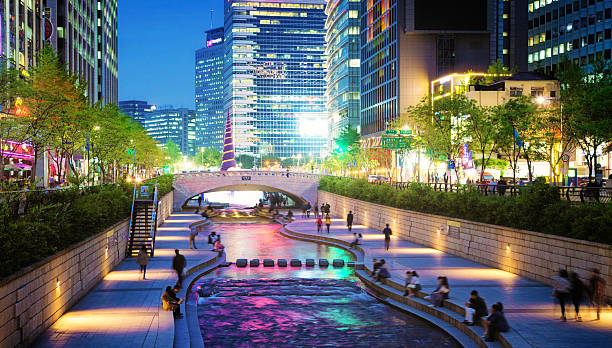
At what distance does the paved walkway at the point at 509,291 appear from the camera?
56.2 ft

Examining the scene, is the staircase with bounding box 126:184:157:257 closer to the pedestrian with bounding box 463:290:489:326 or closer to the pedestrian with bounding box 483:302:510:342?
the pedestrian with bounding box 463:290:489:326

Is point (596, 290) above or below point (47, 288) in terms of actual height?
below

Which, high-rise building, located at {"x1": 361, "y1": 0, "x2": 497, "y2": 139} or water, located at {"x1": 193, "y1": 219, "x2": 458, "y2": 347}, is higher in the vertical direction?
high-rise building, located at {"x1": 361, "y1": 0, "x2": 497, "y2": 139}

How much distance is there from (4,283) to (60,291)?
17.8 feet

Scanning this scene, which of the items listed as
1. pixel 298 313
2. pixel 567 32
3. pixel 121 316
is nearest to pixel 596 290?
pixel 298 313

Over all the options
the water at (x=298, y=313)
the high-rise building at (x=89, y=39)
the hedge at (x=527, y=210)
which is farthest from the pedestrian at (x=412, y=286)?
the high-rise building at (x=89, y=39)

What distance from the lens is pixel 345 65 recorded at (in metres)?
148

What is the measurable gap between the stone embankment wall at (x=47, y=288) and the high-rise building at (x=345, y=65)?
114729 millimetres

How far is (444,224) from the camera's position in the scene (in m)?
37.1

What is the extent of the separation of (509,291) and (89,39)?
92.8 meters

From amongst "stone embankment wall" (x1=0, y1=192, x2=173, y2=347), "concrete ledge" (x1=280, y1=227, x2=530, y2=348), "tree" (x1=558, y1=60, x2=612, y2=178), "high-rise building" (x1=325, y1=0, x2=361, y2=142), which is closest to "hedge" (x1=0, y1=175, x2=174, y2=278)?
"stone embankment wall" (x1=0, y1=192, x2=173, y2=347)

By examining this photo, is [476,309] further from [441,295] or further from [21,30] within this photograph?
[21,30]

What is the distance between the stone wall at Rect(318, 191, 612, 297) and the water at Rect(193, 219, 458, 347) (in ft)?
21.1

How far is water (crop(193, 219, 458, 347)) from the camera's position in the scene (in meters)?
19.8
